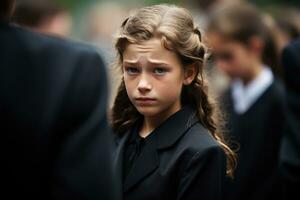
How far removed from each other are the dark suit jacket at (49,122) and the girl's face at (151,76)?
1011 millimetres

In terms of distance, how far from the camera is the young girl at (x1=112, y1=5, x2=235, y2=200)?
3.26m

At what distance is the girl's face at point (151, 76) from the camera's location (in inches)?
133

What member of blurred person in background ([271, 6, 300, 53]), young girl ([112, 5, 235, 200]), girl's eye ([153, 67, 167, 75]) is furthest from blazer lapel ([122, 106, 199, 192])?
blurred person in background ([271, 6, 300, 53])

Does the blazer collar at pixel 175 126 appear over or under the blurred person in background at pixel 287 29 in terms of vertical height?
over

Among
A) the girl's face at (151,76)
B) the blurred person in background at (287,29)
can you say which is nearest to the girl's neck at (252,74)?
the blurred person in background at (287,29)

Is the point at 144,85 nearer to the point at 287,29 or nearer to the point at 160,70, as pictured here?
the point at 160,70

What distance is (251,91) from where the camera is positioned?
19.0ft

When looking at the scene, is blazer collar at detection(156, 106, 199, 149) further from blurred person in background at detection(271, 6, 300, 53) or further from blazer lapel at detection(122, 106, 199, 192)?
blurred person in background at detection(271, 6, 300, 53)

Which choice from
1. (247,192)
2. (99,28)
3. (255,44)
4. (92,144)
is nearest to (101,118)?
(92,144)

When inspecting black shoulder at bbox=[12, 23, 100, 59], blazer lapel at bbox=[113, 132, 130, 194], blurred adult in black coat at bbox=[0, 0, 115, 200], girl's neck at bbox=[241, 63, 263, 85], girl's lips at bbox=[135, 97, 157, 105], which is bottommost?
girl's neck at bbox=[241, 63, 263, 85]

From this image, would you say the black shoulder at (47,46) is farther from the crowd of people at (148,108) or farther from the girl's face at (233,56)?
the girl's face at (233,56)

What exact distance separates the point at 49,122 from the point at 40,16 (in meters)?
3.50

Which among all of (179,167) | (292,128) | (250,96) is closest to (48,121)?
(179,167)

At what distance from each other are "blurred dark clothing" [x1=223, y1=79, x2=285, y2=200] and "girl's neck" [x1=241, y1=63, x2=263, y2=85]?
0.54 feet
